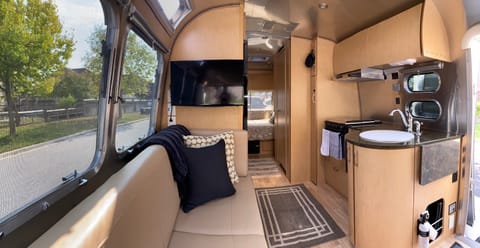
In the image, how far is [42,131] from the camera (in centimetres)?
87

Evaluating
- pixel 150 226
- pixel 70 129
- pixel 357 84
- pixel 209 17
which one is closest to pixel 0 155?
pixel 70 129

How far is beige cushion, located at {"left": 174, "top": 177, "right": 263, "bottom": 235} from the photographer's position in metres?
1.33

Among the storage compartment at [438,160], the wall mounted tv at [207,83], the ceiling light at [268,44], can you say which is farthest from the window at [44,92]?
the ceiling light at [268,44]

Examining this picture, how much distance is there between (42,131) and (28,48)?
13.7 inches

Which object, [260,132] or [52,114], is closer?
[52,114]

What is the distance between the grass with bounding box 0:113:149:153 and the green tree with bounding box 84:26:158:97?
0.97 ft

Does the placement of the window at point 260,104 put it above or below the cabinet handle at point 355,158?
above

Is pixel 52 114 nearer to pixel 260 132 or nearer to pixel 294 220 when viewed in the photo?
pixel 294 220

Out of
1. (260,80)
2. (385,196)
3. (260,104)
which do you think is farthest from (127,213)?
(260,80)

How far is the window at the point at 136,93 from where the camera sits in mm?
1519

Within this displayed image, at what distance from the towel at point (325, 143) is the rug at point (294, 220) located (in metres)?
0.63

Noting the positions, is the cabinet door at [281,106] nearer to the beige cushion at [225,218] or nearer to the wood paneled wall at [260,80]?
the wood paneled wall at [260,80]

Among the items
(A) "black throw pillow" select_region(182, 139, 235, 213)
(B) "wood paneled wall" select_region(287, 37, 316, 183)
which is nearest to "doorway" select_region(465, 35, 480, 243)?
(B) "wood paneled wall" select_region(287, 37, 316, 183)

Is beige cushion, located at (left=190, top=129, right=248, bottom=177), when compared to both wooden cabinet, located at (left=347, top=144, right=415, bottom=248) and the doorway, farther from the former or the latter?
the doorway
